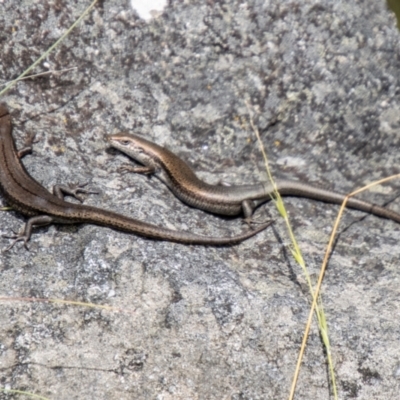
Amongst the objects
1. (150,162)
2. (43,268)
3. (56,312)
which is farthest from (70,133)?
(56,312)

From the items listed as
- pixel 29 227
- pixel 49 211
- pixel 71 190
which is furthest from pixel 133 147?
pixel 29 227

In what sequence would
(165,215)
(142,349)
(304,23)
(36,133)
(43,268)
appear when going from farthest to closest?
(304,23) < (36,133) < (165,215) < (43,268) < (142,349)

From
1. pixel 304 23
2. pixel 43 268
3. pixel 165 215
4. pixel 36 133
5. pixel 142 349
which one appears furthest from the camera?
pixel 304 23

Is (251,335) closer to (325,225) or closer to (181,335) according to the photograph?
(181,335)

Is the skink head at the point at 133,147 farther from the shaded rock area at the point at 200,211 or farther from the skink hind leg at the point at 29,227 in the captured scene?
the skink hind leg at the point at 29,227

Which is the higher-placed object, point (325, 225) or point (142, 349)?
point (325, 225)

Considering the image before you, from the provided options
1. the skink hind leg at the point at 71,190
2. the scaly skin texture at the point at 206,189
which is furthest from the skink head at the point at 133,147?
the skink hind leg at the point at 71,190

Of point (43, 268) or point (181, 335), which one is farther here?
point (43, 268)
